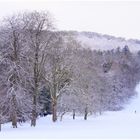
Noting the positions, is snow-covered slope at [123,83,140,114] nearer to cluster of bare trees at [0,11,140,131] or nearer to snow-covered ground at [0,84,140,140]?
cluster of bare trees at [0,11,140,131]

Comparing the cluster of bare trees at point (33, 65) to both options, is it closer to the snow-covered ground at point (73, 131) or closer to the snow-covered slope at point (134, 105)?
the snow-covered ground at point (73, 131)

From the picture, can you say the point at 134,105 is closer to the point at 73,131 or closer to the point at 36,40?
the point at 36,40

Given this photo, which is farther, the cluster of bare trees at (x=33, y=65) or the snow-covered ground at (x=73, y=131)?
the cluster of bare trees at (x=33, y=65)

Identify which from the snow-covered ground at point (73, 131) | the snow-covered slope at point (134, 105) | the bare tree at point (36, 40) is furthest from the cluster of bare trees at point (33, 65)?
the snow-covered slope at point (134, 105)

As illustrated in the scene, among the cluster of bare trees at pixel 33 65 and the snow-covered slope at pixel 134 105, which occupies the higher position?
the cluster of bare trees at pixel 33 65

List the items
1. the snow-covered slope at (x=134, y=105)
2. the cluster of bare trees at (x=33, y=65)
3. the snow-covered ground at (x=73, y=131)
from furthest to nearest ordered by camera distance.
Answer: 1. the snow-covered slope at (x=134, y=105)
2. the cluster of bare trees at (x=33, y=65)
3. the snow-covered ground at (x=73, y=131)

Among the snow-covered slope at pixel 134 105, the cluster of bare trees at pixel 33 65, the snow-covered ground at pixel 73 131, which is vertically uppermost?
the cluster of bare trees at pixel 33 65

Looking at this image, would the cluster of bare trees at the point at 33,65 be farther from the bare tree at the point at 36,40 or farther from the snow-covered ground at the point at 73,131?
the snow-covered ground at the point at 73,131

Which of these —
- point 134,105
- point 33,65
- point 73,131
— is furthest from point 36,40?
point 134,105

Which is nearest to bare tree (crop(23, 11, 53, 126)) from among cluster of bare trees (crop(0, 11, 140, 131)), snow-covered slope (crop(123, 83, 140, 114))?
cluster of bare trees (crop(0, 11, 140, 131))

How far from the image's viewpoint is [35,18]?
33.3m

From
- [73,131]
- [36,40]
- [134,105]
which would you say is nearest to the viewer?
[73,131]

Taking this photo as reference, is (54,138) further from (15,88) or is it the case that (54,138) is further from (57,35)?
(57,35)

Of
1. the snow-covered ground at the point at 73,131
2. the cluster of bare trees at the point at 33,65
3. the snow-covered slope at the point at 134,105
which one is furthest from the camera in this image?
the snow-covered slope at the point at 134,105
